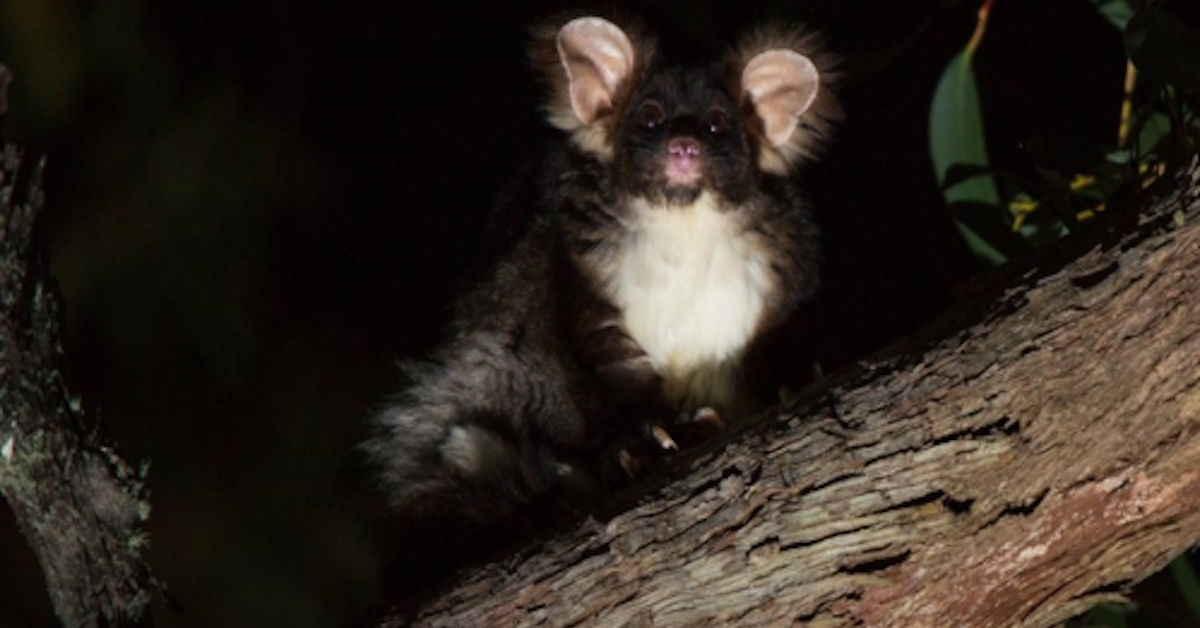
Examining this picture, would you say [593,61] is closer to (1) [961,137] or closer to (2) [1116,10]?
(1) [961,137]

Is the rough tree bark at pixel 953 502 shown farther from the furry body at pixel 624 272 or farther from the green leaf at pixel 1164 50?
the furry body at pixel 624 272

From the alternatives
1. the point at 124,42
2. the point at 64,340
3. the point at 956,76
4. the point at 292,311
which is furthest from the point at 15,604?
the point at 956,76

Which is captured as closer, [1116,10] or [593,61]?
[593,61]

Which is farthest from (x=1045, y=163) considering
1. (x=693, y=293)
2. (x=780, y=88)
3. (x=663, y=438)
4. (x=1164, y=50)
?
(x=663, y=438)

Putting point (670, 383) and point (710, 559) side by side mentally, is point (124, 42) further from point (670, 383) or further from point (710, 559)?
point (710, 559)

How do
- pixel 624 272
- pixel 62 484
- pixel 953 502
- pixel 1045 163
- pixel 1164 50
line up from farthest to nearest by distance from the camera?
pixel 1045 163 < pixel 624 272 < pixel 1164 50 < pixel 62 484 < pixel 953 502

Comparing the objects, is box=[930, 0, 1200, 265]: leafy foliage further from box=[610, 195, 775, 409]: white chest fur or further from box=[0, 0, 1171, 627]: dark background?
box=[610, 195, 775, 409]: white chest fur
